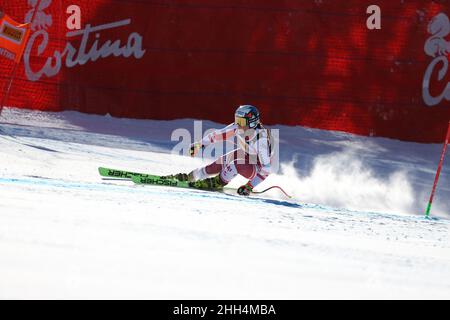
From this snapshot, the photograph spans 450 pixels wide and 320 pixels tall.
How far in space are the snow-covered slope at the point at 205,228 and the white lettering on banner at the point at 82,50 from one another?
3.57 ft

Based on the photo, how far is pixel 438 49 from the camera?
13.0 meters

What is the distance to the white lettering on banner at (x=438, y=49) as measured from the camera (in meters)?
13.0

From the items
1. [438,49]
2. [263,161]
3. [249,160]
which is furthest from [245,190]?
[438,49]

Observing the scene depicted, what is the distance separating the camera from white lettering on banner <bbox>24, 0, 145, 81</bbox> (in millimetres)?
13086

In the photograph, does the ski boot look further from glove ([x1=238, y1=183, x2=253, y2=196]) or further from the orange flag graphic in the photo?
the orange flag graphic

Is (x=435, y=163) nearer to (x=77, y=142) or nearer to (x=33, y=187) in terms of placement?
(x=77, y=142)

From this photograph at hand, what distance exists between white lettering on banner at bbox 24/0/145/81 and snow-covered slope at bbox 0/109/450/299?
3.57ft

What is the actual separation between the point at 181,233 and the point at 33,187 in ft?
6.97

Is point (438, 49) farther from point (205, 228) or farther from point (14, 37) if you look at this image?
point (205, 228)

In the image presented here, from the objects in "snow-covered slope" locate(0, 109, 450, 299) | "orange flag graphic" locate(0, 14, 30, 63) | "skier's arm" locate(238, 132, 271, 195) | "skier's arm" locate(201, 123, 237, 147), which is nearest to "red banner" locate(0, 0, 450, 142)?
"orange flag graphic" locate(0, 14, 30, 63)

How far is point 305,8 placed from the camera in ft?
43.0

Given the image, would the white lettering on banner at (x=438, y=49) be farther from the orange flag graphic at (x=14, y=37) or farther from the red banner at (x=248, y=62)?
the orange flag graphic at (x=14, y=37)

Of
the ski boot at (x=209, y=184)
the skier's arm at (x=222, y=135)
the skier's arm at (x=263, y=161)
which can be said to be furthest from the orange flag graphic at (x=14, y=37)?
the skier's arm at (x=263, y=161)
